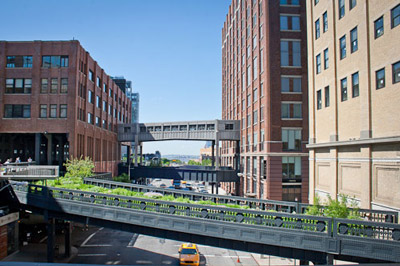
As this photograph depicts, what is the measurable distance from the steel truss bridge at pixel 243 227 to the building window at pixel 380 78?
7.41 meters

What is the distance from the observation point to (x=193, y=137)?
174 ft

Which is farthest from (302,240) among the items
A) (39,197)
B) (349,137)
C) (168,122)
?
(168,122)

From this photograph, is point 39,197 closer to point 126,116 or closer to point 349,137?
point 349,137

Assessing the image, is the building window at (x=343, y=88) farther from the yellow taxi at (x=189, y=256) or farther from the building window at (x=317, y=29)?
the yellow taxi at (x=189, y=256)

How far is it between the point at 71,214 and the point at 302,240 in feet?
48.2

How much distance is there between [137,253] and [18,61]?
28.5m

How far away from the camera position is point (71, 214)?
20172 mm

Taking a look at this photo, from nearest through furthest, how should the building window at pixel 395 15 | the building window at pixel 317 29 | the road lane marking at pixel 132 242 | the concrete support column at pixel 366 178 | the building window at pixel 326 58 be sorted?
the building window at pixel 395 15 < the concrete support column at pixel 366 178 < the building window at pixel 326 58 < the building window at pixel 317 29 < the road lane marking at pixel 132 242

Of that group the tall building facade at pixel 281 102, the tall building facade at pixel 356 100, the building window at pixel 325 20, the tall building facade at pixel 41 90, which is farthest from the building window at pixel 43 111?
the building window at pixel 325 20

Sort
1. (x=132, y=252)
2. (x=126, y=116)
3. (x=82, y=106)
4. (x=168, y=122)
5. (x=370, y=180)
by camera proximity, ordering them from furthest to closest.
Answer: (x=126, y=116)
(x=168, y=122)
(x=82, y=106)
(x=132, y=252)
(x=370, y=180)

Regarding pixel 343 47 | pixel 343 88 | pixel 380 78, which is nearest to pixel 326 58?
pixel 343 47

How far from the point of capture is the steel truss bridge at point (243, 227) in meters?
12.6

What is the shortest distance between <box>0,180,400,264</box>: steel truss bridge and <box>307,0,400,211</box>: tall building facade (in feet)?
12.1

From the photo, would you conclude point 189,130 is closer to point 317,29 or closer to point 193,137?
point 193,137
